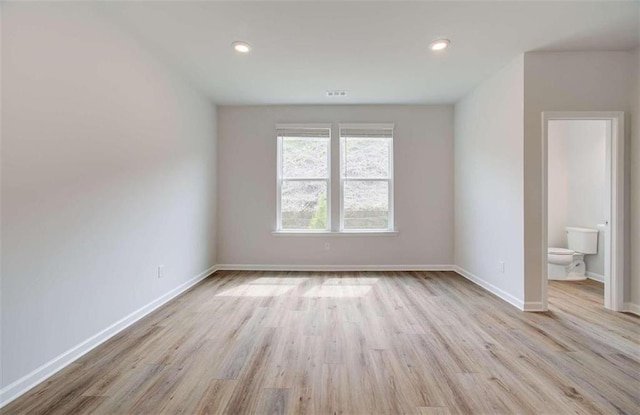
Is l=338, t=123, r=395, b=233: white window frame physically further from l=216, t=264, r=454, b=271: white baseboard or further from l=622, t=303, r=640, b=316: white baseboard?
l=622, t=303, r=640, b=316: white baseboard

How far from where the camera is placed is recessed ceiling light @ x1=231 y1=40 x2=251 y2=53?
104 inches

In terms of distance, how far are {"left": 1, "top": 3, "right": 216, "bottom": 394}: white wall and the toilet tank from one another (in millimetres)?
5629

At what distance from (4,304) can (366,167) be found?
4.13m

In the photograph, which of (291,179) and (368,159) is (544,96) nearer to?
(368,159)

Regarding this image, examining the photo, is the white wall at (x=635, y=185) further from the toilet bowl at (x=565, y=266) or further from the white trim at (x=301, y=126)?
the white trim at (x=301, y=126)

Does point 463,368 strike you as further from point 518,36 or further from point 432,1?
point 518,36

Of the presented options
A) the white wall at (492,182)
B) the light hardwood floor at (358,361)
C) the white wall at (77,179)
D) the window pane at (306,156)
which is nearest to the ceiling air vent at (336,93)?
the window pane at (306,156)

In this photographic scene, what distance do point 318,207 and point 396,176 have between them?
1387mm

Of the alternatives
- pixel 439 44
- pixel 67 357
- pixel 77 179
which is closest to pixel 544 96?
pixel 439 44

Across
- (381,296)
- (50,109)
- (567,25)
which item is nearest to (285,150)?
(381,296)

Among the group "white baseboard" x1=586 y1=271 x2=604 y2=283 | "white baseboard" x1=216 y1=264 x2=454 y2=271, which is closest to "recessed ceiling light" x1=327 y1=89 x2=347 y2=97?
"white baseboard" x1=216 y1=264 x2=454 y2=271

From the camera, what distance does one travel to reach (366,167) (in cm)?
455

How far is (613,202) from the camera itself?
2.83m

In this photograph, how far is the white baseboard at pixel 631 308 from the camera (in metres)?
2.74
